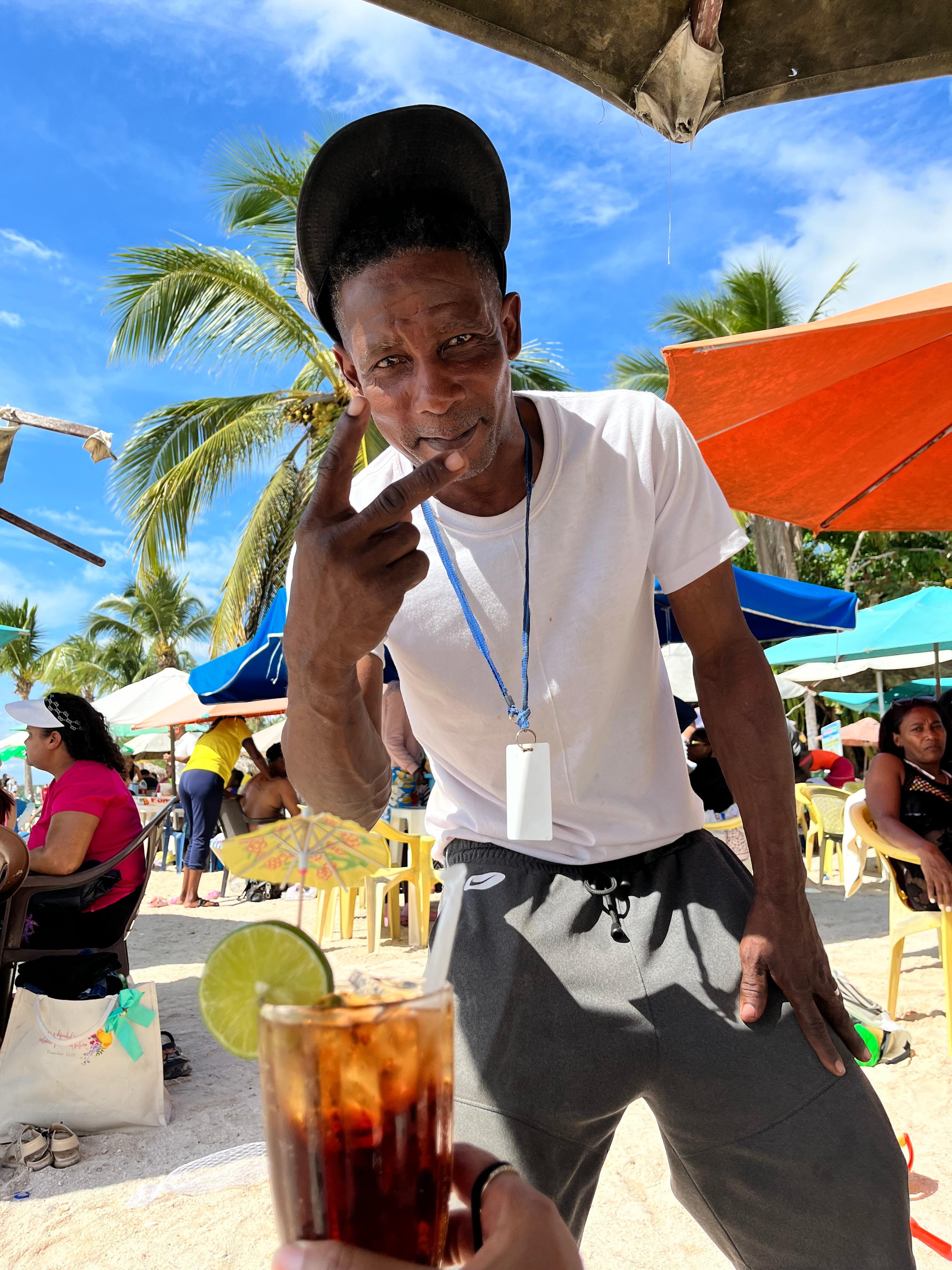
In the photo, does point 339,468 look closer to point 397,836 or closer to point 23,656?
point 397,836

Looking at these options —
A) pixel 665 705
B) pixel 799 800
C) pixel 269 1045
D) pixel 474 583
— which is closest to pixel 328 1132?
pixel 269 1045

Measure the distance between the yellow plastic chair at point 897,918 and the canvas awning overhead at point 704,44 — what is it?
341 cm

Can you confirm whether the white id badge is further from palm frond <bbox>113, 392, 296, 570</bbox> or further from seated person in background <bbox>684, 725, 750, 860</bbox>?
palm frond <bbox>113, 392, 296, 570</bbox>

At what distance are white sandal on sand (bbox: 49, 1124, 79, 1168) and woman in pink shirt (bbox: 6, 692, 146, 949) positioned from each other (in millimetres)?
780

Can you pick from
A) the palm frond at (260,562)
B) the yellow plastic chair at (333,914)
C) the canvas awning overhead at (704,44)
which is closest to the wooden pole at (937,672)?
the yellow plastic chair at (333,914)

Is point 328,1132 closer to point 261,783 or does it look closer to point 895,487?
point 895,487

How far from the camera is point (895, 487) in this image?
15.3 feet

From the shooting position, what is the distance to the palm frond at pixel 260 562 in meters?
13.6

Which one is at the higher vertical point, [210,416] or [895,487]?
[210,416]

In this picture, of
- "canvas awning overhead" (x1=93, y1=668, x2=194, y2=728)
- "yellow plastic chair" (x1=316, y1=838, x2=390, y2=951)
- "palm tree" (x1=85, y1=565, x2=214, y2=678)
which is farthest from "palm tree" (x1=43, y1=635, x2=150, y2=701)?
"yellow plastic chair" (x1=316, y1=838, x2=390, y2=951)

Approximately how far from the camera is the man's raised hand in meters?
1.01

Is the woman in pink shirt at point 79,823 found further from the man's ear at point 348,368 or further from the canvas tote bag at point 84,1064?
the man's ear at point 348,368

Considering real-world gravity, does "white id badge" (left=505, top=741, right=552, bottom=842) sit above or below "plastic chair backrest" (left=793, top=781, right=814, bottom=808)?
above

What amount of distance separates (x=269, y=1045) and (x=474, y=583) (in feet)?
3.01
